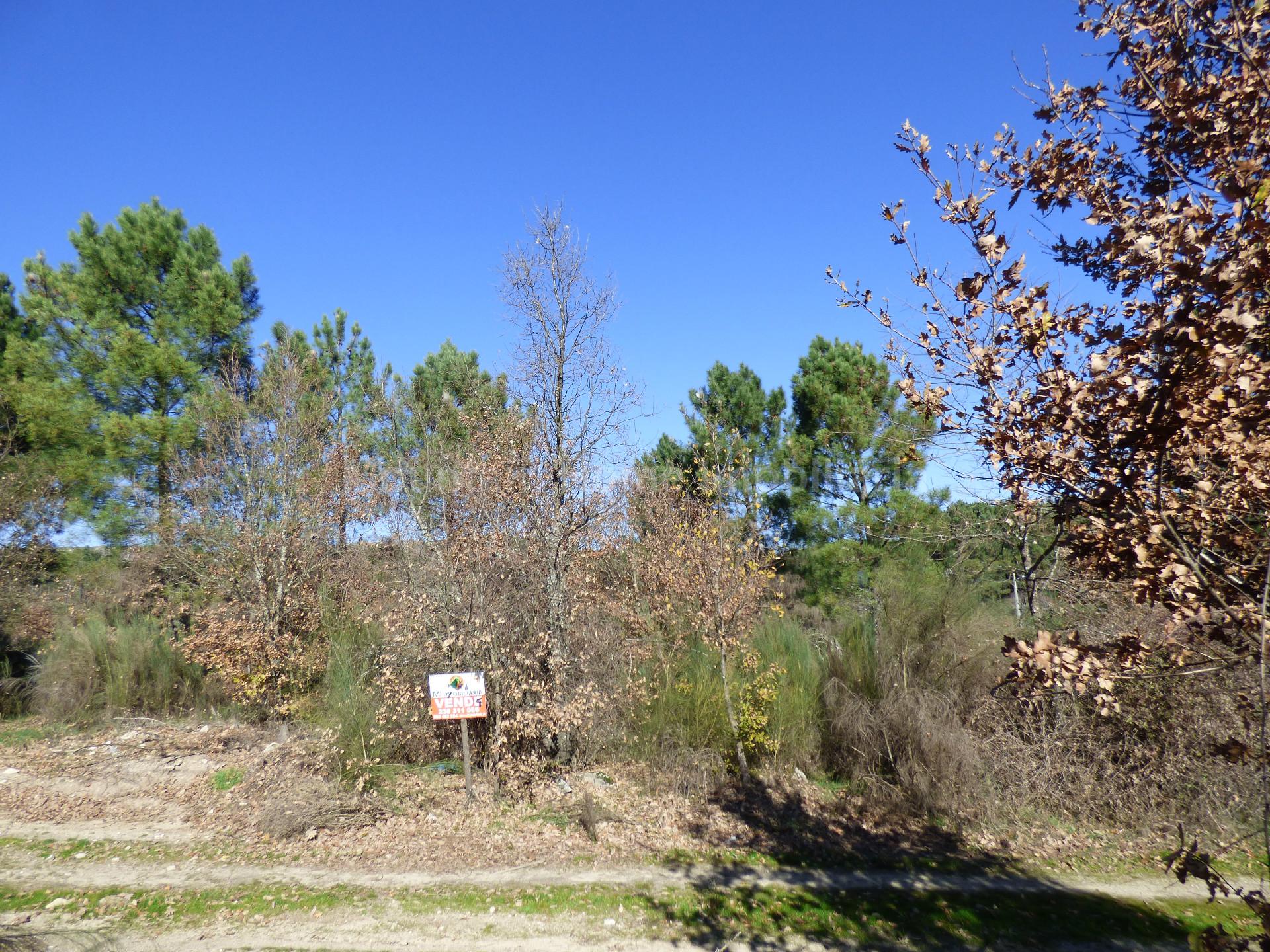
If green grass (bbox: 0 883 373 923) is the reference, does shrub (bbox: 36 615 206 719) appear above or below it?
above

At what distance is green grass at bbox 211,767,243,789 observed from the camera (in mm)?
9438

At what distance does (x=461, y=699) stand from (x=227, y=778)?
3578mm

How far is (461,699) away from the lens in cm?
886

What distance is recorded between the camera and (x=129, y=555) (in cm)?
1434

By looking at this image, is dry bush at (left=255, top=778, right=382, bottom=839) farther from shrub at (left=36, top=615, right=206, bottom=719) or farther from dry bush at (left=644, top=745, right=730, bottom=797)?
shrub at (left=36, top=615, right=206, bottom=719)

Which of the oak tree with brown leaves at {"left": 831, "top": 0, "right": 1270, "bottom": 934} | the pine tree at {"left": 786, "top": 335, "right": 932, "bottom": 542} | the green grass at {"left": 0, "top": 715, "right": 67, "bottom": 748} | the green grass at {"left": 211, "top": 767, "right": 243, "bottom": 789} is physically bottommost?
the green grass at {"left": 211, "top": 767, "right": 243, "bottom": 789}

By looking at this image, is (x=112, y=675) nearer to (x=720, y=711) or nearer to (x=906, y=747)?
(x=720, y=711)

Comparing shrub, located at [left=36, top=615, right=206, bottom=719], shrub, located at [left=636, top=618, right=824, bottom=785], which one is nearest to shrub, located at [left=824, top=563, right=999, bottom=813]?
shrub, located at [left=636, top=618, right=824, bottom=785]

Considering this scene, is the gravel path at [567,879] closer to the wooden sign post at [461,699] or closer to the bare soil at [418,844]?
the bare soil at [418,844]

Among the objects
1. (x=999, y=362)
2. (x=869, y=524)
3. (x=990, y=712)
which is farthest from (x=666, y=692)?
(x=999, y=362)

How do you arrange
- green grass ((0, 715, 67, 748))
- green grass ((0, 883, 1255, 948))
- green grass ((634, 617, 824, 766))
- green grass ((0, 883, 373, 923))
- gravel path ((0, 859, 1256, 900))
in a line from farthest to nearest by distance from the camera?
green grass ((0, 715, 67, 748)) → green grass ((634, 617, 824, 766)) → gravel path ((0, 859, 1256, 900)) → green grass ((0, 883, 373, 923)) → green grass ((0, 883, 1255, 948))

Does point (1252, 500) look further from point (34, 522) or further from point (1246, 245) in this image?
point (34, 522)

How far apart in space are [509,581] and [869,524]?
7665 millimetres

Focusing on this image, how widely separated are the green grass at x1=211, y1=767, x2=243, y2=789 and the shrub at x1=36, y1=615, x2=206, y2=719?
13.1 feet
